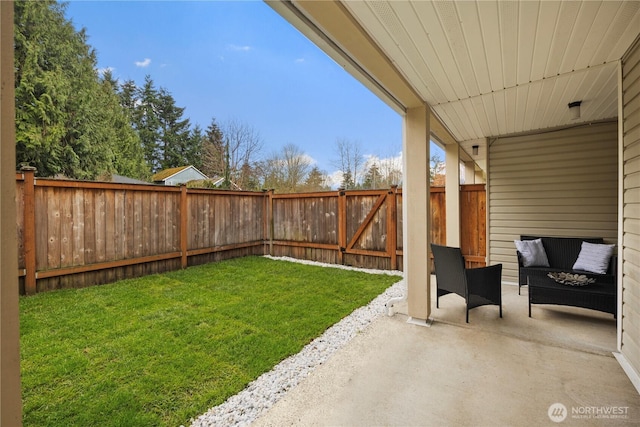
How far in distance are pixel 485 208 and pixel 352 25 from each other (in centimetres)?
429

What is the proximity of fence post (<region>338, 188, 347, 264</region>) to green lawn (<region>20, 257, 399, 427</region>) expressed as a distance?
1376 millimetres

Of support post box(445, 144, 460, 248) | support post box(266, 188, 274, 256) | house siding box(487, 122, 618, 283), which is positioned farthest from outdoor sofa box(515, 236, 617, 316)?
support post box(266, 188, 274, 256)

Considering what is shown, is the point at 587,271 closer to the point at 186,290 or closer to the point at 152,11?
the point at 186,290

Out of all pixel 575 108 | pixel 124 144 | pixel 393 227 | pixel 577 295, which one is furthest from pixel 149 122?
pixel 577 295

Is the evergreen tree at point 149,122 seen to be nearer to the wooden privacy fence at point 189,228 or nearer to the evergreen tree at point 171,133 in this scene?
the evergreen tree at point 171,133

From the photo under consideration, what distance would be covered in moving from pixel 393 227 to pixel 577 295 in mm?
2738

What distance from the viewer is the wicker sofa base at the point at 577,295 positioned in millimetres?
2769

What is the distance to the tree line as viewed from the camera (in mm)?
9492

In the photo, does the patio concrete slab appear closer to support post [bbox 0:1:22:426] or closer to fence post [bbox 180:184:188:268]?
support post [bbox 0:1:22:426]

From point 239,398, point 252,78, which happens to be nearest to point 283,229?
point 239,398

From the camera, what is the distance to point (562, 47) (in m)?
2.04

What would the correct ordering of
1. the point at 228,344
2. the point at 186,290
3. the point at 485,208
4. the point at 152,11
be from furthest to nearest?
the point at 152,11 < the point at 485,208 < the point at 186,290 < the point at 228,344

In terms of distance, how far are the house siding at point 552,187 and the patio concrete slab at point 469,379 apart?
1735mm

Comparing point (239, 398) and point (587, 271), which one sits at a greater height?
point (587, 271)
